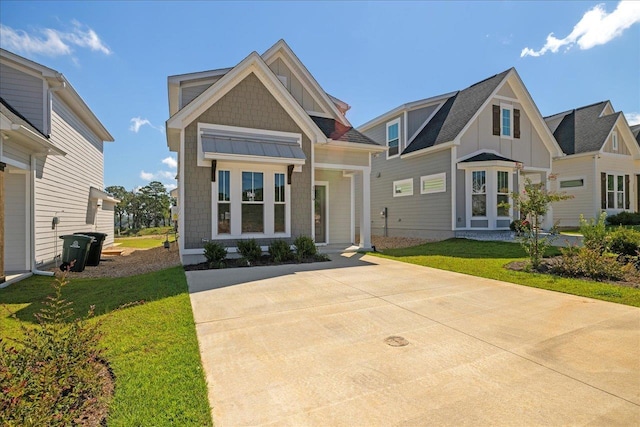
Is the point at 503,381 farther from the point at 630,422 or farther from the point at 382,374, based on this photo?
the point at 382,374

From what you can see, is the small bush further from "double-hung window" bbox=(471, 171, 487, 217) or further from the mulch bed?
the mulch bed

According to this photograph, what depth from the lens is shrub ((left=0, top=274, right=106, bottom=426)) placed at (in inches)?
88.5

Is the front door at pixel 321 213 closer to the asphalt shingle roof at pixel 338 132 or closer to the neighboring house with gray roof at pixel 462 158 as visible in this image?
the asphalt shingle roof at pixel 338 132

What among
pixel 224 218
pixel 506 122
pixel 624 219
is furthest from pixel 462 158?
pixel 624 219

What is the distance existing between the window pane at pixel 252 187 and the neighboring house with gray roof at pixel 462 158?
9.59 metres

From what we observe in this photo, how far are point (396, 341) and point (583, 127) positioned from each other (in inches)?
996

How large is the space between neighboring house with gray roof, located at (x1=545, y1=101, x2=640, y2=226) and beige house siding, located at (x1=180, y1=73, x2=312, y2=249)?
676 inches

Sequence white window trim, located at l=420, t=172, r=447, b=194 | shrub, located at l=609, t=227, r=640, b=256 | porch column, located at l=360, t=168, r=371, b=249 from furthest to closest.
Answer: white window trim, located at l=420, t=172, r=447, b=194, porch column, located at l=360, t=168, r=371, b=249, shrub, located at l=609, t=227, r=640, b=256

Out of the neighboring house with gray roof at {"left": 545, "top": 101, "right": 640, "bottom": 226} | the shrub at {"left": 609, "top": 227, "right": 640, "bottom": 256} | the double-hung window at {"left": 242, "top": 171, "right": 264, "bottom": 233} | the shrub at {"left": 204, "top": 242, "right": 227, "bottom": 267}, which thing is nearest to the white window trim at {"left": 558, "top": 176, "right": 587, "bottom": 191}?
the neighboring house with gray roof at {"left": 545, "top": 101, "right": 640, "bottom": 226}

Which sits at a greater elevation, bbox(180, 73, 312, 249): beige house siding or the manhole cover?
bbox(180, 73, 312, 249): beige house siding

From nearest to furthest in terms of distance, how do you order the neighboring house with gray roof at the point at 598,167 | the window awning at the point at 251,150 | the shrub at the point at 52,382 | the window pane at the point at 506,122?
the shrub at the point at 52,382 → the window awning at the point at 251,150 → the window pane at the point at 506,122 → the neighboring house with gray roof at the point at 598,167

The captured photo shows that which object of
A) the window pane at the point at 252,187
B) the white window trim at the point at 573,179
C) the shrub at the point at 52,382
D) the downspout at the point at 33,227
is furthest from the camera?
the white window trim at the point at 573,179

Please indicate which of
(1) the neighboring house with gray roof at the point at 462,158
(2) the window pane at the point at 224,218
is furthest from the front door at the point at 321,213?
(1) the neighboring house with gray roof at the point at 462,158

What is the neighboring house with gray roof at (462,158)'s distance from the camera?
49.5ft
